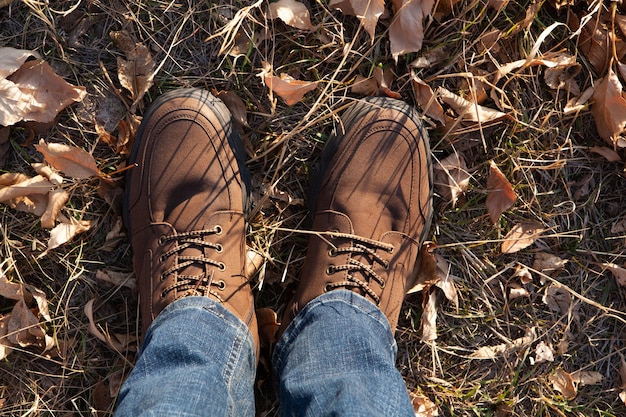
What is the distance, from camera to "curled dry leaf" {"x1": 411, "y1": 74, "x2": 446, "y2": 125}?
6.43 ft

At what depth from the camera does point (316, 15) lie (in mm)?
1945

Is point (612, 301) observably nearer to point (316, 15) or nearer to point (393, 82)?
point (393, 82)

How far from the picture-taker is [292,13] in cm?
189

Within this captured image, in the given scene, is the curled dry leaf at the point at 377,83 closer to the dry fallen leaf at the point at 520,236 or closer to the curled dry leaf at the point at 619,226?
the dry fallen leaf at the point at 520,236

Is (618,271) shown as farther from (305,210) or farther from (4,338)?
(4,338)

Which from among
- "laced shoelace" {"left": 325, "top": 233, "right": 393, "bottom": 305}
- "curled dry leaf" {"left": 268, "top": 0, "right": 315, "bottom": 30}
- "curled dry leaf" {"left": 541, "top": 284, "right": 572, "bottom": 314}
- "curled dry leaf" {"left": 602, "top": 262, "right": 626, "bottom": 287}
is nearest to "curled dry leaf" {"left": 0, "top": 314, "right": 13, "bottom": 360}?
"laced shoelace" {"left": 325, "top": 233, "right": 393, "bottom": 305}

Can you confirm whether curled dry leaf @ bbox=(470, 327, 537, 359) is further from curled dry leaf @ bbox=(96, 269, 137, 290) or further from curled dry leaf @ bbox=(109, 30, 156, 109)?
curled dry leaf @ bbox=(109, 30, 156, 109)

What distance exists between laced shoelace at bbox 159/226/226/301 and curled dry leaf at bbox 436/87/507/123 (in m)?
0.97

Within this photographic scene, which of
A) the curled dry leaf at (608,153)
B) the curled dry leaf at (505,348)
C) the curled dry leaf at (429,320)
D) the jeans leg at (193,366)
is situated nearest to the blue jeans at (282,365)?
the jeans leg at (193,366)

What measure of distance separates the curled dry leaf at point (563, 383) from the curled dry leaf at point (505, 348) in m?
0.17

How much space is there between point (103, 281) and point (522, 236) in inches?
63.7

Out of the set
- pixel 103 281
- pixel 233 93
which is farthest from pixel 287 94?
pixel 103 281

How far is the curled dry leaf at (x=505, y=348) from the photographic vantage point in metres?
2.06

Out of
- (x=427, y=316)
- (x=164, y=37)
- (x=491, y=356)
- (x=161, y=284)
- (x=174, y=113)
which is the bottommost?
(x=491, y=356)
